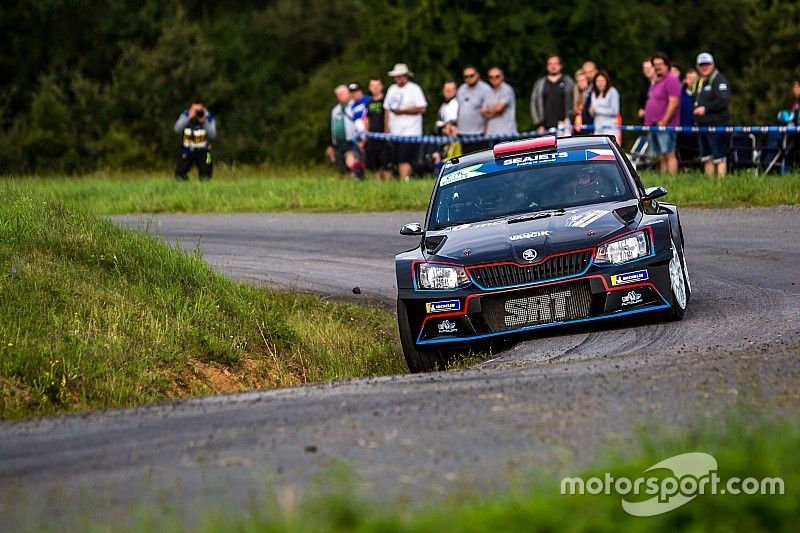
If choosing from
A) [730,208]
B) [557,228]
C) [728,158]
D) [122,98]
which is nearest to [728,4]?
[122,98]

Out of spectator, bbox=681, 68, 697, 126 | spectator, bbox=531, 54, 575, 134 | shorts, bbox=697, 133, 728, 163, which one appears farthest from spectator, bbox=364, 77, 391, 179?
shorts, bbox=697, 133, 728, 163

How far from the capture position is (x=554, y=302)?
36.1 ft

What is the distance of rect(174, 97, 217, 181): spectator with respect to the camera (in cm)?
2916

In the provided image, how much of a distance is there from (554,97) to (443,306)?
48.0 ft

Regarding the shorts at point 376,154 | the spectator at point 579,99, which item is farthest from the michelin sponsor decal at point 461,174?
the shorts at point 376,154

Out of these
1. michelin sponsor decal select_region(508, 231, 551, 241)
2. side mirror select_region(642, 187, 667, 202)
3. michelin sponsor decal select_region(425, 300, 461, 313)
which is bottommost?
michelin sponsor decal select_region(425, 300, 461, 313)

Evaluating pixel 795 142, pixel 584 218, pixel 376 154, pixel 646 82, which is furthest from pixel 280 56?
pixel 584 218

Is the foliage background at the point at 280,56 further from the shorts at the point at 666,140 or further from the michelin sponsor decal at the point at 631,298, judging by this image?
A: the michelin sponsor decal at the point at 631,298

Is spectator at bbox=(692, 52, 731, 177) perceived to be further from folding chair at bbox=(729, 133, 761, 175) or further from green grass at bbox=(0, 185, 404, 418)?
green grass at bbox=(0, 185, 404, 418)

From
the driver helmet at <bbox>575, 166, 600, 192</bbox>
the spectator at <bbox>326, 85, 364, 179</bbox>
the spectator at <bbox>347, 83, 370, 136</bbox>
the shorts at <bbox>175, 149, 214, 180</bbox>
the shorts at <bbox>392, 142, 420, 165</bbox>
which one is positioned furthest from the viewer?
the shorts at <bbox>175, 149, 214, 180</bbox>

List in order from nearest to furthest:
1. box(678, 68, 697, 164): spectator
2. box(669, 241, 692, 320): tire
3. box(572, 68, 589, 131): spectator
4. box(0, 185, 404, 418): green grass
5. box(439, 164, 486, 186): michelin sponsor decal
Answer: box(0, 185, 404, 418): green grass, box(669, 241, 692, 320): tire, box(439, 164, 486, 186): michelin sponsor decal, box(678, 68, 697, 164): spectator, box(572, 68, 589, 131): spectator

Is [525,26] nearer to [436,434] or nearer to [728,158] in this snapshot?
[728,158]

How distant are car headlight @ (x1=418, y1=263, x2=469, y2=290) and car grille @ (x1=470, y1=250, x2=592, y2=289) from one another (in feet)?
0.51

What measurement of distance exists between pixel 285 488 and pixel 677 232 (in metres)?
6.55
